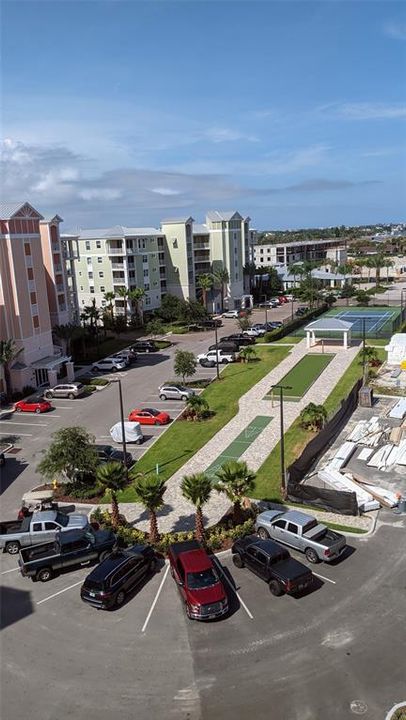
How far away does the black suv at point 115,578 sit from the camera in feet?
65.5


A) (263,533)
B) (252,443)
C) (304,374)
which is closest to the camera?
(263,533)

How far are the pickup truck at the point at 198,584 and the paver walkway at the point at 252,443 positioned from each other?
4680 mm

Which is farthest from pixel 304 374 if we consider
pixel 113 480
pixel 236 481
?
pixel 113 480

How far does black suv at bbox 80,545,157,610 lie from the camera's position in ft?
65.5

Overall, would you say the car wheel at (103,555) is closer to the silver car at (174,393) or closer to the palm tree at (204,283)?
the silver car at (174,393)

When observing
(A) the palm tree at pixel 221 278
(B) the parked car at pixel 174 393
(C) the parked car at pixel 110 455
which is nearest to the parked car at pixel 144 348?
(B) the parked car at pixel 174 393

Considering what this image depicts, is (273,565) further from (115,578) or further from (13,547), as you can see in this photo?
(13,547)

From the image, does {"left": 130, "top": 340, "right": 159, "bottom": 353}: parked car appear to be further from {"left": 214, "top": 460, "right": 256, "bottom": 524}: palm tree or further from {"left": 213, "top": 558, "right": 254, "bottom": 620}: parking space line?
{"left": 213, "top": 558, "right": 254, "bottom": 620}: parking space line

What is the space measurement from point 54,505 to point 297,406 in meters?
20.6

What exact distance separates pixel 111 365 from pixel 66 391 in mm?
9824

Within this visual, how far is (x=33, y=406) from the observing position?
147 feet

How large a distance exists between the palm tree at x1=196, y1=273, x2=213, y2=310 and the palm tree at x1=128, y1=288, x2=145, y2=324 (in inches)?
410

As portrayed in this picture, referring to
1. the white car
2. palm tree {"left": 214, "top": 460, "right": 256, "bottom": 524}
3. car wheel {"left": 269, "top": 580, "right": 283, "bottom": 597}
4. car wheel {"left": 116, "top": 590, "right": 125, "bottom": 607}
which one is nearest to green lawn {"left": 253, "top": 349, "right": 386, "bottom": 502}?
palm tree {"left": 214, "top": 460, "right": 256, "bottom": 524}

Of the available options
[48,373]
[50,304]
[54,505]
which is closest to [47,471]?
[54,505]
